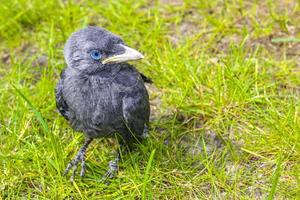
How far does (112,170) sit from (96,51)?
82 cm

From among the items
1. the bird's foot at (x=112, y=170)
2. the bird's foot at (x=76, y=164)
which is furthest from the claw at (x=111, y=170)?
the bird's foot at (x=76, y=164)

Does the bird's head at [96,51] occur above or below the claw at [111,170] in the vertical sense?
above

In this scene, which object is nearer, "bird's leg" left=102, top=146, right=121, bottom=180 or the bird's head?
the bird's head

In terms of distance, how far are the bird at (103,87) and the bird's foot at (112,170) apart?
0.79 ft

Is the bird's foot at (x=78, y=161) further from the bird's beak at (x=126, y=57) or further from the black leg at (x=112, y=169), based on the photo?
the bird's beak at (x=126, y=57)

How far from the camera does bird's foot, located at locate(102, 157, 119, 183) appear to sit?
12.6 ft

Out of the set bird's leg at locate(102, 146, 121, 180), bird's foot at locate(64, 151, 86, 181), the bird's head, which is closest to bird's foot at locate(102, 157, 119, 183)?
bird's leg at locate(102, 146, 121, 180)

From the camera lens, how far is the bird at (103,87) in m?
3.65

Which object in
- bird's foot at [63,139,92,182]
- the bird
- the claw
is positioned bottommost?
the claw

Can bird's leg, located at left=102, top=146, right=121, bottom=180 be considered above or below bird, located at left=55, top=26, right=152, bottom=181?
below

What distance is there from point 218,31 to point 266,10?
54 centimetres

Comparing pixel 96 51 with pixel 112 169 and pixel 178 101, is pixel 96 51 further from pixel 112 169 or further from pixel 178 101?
pixel 178 101

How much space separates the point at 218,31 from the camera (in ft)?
16.8

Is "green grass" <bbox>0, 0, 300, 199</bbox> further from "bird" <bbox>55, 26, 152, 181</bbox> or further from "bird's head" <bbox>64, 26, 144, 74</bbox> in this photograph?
"bird's head" <bbox>64, 26, 144, 74</bbox>
